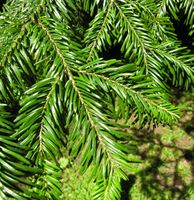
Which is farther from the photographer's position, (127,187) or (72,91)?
(127,187)

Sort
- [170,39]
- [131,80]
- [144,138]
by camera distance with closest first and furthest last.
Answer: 1. [131,80]
2. [170,39]
3. [144,138]

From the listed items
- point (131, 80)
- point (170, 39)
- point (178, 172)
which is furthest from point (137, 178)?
point (131, 80)

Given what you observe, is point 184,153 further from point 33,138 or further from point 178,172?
point 33,138

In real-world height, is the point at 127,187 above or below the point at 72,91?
below

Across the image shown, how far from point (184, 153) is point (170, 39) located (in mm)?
3215

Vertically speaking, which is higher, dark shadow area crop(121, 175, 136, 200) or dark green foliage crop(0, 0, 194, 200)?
dark green foliage crop(0, 0, 194, 200)

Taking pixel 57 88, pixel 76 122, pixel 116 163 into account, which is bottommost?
pixel 116 163

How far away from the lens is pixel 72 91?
940mm

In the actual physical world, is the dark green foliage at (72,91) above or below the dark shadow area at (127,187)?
above

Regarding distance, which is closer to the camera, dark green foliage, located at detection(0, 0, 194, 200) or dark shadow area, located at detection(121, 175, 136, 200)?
dark green foliage, located at detection(0, 0, 194, 200)

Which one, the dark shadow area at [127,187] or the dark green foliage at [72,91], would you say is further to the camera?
the dark shadow area at [127,187]

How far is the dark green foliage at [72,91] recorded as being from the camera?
33.5 inches

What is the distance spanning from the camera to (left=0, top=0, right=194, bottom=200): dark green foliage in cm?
85

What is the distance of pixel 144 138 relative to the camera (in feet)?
15.2
